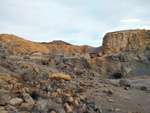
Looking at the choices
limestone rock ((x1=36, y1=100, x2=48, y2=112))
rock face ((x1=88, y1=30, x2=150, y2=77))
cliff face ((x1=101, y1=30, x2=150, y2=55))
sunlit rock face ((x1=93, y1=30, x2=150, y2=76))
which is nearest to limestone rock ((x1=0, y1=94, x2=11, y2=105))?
limestone rock ((x1=36, y1=100, x2=48, y2=112))

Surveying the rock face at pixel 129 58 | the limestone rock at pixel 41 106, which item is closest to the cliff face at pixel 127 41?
the rock face at pixel 129 58

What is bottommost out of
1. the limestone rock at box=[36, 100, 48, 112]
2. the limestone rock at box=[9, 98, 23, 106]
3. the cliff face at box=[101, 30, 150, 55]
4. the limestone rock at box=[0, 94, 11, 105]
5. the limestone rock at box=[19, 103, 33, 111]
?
the limestone rock at box=[36, 100, 48, 112]

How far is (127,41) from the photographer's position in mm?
22516

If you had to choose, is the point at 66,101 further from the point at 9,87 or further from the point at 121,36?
the point at 121,36

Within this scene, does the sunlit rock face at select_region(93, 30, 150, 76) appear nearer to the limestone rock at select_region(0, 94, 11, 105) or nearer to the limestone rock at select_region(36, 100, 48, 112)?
the limestone rock at select_region(36, 100, 48, 112)

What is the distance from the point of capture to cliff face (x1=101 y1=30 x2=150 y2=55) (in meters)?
21.1

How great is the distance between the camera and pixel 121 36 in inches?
912

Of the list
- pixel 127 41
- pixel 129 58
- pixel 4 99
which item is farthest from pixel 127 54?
pixel 4 99

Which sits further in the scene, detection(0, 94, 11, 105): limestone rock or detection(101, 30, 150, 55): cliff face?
detection(101, 30, 150, 55): cliff face

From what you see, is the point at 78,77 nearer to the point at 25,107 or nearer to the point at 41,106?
the point at 41,106

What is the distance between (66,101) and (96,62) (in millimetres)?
15066

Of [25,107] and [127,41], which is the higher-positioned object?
[127,41]

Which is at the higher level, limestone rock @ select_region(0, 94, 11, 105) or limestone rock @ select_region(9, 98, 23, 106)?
limestone rock @ select_region(0, 94, 11, 105)

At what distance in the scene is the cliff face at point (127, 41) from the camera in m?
21.1
